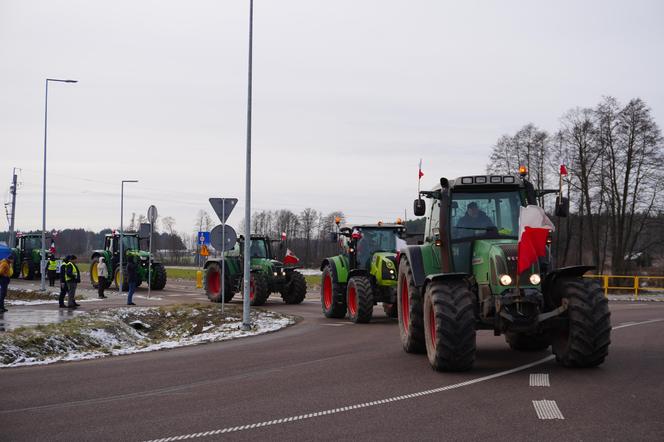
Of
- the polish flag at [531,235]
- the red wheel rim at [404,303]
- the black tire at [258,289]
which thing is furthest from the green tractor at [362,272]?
the polish flag at [531,235]

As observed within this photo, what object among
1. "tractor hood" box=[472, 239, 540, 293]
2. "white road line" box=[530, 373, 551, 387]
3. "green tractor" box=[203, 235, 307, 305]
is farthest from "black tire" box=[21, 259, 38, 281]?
"white road line" box=[530, 373, 551, 387]

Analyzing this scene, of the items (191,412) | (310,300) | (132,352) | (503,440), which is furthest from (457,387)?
(310,300)

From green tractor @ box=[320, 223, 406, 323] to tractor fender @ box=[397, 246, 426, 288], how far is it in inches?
254

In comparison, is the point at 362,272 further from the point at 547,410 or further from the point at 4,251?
the point at 547,410

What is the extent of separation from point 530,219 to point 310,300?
2043cm

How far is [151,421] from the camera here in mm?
7121

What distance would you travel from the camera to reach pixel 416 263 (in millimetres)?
11570

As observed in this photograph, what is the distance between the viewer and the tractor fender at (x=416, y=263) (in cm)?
1139

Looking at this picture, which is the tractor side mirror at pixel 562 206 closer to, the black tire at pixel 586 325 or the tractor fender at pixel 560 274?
the tractor fender at pixel 560 274

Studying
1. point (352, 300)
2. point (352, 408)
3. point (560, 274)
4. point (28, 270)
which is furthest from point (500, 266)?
point (28, 270)

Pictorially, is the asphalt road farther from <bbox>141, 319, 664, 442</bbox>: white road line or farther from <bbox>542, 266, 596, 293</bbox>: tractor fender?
<bbox>542, 266, 596, 293</bbox>: tractor fender

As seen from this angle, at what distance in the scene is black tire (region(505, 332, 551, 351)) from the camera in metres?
11.9

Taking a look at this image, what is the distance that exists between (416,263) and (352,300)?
301 inches

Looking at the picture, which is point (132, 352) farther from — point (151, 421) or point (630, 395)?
point (630, 395)
